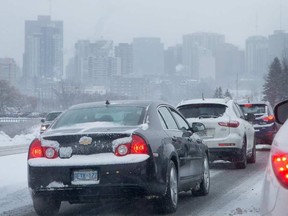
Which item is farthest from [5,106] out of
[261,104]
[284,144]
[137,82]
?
[284,144]

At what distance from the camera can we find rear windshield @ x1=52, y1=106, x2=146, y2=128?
864 centimetres

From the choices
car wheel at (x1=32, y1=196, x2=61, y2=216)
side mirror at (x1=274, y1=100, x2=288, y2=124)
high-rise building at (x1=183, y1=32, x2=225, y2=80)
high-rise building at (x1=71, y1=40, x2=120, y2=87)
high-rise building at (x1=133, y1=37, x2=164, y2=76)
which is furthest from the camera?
high-rise building at (x1=183, y1=32, x2=225, y2=80)

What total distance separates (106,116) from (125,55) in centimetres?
13922

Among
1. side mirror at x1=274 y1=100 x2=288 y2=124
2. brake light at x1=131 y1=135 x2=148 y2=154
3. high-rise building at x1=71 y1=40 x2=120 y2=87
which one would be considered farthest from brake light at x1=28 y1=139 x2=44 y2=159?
high-rise building at x1=71 y1=40 x2=120 y2=87

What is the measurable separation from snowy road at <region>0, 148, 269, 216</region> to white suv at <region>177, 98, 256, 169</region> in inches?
47.5

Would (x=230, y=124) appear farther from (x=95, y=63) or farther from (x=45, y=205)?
(x=95, y=63)

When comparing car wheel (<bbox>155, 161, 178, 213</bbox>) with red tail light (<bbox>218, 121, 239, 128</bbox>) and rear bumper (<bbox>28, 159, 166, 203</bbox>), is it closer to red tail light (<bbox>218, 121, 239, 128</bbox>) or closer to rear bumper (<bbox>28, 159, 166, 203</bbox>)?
rear bumper (<bbox>28, 159, 166, 203</bbox>)

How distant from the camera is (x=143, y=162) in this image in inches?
312

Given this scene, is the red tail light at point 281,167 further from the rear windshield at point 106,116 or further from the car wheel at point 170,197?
the rear windshield at point 106,116

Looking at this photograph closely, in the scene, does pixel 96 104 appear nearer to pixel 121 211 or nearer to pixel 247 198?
pixel 121 211

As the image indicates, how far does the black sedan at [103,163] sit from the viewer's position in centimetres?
789

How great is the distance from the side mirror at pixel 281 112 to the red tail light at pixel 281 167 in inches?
58.9

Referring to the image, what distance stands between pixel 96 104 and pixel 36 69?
158998mm

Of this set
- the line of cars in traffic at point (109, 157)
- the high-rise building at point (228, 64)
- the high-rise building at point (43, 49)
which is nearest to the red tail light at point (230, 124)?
the line of cars in traffic at point (109, 157)
